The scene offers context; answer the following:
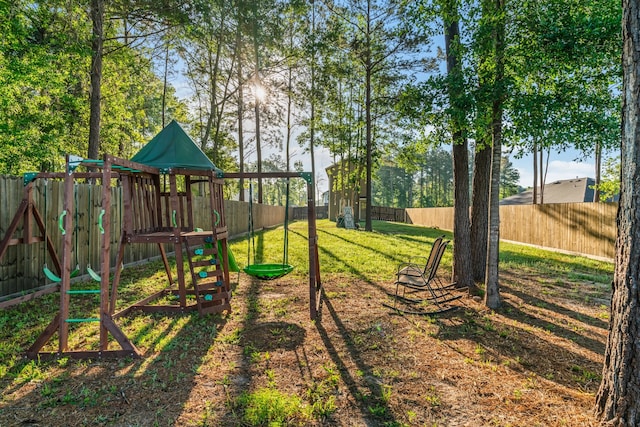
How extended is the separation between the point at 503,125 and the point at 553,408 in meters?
3.34

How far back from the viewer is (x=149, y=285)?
625 cm

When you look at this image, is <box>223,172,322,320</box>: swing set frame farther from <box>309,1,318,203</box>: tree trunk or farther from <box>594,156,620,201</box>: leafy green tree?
<box>594,156,620,201</box>: leafy green tree

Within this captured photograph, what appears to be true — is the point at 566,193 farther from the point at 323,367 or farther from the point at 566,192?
the point at 323,367

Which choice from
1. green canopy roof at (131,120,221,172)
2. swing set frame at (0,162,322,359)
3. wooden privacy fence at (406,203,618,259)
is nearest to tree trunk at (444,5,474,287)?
swing set frame at (0,162,322,359)

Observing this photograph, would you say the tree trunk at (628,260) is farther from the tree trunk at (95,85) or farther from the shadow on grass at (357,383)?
the tree trunk at (95,85)

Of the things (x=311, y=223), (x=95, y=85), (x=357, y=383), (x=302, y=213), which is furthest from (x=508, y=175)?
(x=357, y=383)

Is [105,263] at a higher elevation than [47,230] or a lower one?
lower

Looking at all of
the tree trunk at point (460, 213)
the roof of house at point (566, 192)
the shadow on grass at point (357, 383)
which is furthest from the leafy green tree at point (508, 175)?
the shadow on grass at point (357, 383)

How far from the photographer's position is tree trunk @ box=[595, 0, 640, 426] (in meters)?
2.06

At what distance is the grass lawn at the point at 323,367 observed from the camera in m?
2.47

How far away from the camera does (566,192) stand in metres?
26.9

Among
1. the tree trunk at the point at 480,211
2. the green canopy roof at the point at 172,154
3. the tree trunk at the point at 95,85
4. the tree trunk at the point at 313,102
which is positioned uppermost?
the tree trunk at the point at 313,102

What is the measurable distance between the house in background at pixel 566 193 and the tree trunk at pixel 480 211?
22.6m

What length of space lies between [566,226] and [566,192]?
19.3 meters
